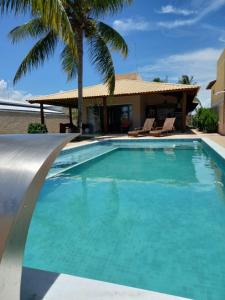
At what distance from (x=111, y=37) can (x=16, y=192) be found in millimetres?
15299

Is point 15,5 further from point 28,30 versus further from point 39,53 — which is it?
point 28,30

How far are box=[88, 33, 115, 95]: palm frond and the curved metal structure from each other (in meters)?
14.7

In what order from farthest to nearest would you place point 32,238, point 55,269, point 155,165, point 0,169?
point 155,165 → point 32,238 → point 55,269 → point 0,169

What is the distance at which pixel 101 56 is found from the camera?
51.3 ft

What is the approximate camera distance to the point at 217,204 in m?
5.40

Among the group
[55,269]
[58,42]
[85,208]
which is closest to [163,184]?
[85,208]

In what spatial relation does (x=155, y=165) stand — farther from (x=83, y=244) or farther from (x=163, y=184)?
(x=83, y=244)

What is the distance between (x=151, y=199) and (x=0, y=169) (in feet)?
15.3

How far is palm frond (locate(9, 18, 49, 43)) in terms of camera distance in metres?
14.8

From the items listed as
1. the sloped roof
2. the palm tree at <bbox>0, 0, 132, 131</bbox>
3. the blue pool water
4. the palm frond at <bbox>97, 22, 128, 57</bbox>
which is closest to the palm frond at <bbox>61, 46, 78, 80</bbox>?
the palm tree at <bbox>0, 0, 132, 131</bbox>

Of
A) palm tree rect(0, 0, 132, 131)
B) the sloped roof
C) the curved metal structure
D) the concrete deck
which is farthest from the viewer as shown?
the sloped roof

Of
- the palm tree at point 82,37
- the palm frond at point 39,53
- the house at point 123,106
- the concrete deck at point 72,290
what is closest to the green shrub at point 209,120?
the house at point 123,106

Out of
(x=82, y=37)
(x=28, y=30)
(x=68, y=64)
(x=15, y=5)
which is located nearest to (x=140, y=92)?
(x=68, y=64)

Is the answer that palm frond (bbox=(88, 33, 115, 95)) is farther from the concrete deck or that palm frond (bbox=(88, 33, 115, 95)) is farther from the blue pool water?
the concrete deck
